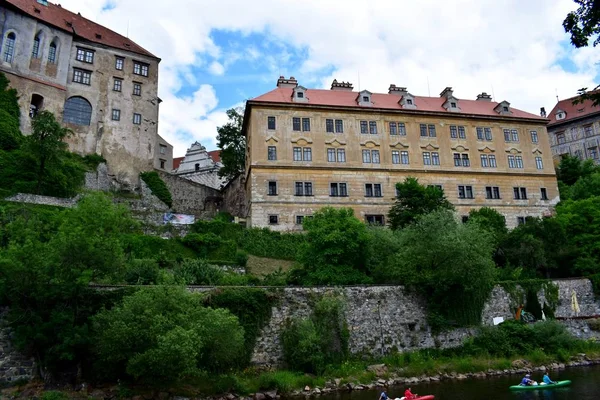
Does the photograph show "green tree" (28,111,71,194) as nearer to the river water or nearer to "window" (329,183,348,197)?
"window" (329,183,348,197)

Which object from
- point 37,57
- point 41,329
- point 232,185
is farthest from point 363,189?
point 37,57

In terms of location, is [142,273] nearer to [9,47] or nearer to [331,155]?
[331,155]

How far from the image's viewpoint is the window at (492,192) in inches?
1763

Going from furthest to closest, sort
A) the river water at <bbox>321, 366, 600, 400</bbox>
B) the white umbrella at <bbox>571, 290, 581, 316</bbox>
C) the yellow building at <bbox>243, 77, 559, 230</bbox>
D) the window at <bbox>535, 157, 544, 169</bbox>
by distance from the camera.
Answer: the window at <bbox>535, 157, 544, 169</bbox>
the yellow building at <bbox>243, 77, 559, 230</bbox>
the white umbrella at <bbox>571, 290, 581, 316</bbox>
the river water at <bbox>321, 366, 600, 400</bbox>

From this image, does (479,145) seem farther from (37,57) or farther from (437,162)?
(37,57)

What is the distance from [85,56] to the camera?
4856cm

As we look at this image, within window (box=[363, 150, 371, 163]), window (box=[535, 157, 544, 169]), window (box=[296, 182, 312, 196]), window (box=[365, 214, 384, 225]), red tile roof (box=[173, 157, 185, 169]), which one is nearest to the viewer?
window (box=[296, 182, 312, 196])

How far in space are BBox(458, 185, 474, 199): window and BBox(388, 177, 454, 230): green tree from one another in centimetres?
696

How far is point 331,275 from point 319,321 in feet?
13.7

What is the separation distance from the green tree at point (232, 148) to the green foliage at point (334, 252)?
939 inches

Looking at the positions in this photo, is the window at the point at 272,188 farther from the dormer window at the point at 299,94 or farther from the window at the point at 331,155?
the dormer window at the point at 299,94

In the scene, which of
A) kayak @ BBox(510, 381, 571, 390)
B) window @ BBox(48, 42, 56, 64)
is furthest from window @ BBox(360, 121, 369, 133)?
window @ BBox(48, 42, 56, 64)

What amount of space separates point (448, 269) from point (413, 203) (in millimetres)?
11140

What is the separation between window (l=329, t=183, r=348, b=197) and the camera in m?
41.8
